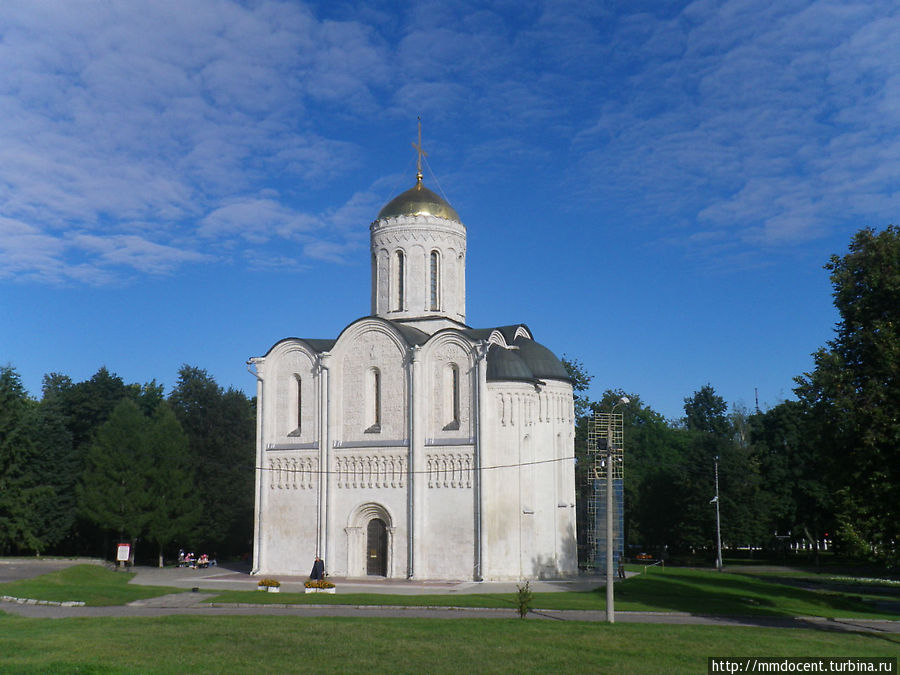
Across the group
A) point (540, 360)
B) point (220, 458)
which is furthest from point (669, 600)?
point (220, 458)

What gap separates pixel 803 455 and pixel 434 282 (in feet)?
85.8

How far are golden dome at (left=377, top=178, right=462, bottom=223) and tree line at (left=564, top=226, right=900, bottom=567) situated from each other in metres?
17.0

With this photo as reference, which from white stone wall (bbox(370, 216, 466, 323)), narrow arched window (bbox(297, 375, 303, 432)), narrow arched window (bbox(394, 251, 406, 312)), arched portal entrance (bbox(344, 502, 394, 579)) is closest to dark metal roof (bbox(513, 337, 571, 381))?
white stone wall (bbox(370, 216, 466, 323))

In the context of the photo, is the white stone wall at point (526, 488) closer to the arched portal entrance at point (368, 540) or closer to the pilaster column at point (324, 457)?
the arched portal entrance at point (368, 540)

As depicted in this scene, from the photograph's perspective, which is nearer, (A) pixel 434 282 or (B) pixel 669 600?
(B) pixel 669 600

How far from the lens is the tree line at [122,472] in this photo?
37.4m

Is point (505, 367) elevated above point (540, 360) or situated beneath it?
situated beneath

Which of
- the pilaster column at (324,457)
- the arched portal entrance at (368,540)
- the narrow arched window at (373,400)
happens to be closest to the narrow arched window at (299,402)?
the pilaster column at (324,457)

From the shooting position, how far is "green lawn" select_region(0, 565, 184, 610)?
77.9ft

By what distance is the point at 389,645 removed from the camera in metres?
14.6

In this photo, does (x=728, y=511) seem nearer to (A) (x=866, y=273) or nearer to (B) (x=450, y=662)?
(A) (x=866, y=273)

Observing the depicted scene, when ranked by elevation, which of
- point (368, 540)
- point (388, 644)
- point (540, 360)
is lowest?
point (388, 644)

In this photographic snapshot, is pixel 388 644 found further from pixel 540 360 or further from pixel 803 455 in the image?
pixel 803 455

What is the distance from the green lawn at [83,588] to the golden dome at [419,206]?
17925 mm
